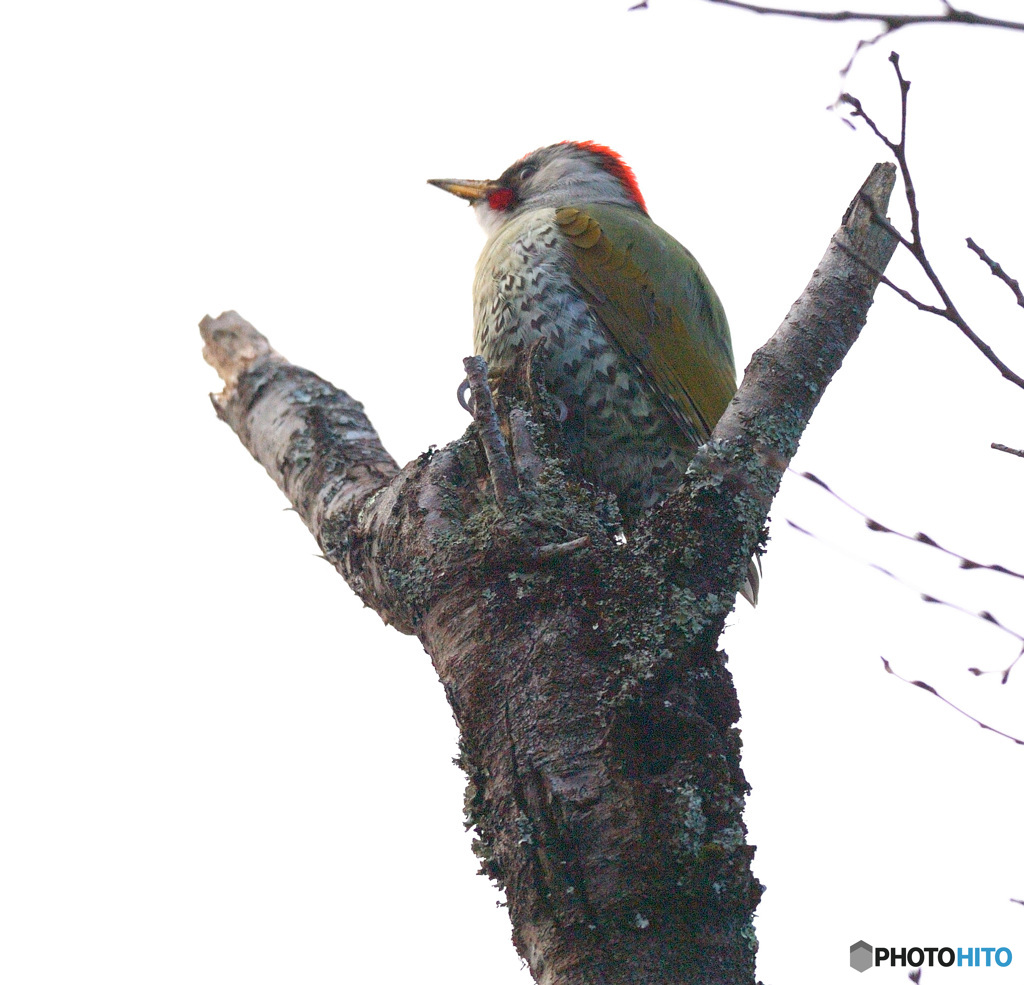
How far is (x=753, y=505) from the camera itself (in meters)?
2.44

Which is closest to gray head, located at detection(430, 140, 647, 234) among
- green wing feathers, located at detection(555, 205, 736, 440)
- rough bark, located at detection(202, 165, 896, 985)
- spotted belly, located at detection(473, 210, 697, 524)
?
green wing feathers, located at detection(555, 205, 736, 440)

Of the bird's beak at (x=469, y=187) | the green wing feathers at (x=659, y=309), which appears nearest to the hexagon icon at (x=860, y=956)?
the green wing feathers at (x=659, y=309)

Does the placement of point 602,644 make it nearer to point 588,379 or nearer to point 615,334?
point 588,379

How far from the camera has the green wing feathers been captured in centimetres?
378

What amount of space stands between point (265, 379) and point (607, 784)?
246 centimetres

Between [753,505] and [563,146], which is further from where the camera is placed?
[563,146]

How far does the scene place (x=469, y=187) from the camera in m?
5.27

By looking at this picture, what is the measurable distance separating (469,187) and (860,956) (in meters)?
3.62

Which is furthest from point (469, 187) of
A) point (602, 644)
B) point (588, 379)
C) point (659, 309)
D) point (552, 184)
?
point (602, 644)

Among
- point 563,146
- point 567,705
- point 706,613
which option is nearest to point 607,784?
point 567,705

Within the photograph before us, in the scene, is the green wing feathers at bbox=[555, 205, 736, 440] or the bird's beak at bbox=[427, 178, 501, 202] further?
the bird's beak at bbox=[427, 178, 501, 202]

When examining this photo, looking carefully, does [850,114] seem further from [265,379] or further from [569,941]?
[265,379]

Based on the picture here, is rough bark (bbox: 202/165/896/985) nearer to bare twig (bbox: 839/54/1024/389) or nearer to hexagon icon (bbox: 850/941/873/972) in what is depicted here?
bare twig (bbox: 839/54/1024/389)

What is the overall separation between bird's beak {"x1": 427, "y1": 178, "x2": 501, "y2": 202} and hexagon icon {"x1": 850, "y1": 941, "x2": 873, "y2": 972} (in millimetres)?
3518
